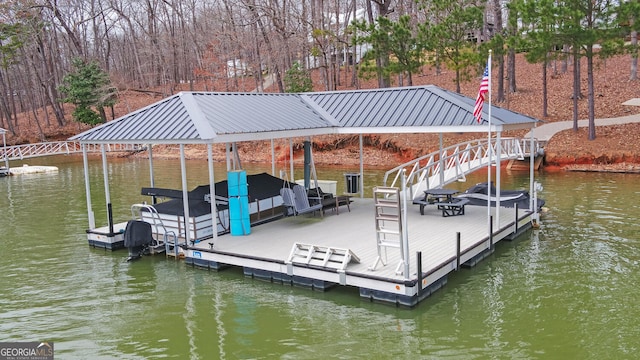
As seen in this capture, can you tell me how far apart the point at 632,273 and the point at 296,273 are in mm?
6307

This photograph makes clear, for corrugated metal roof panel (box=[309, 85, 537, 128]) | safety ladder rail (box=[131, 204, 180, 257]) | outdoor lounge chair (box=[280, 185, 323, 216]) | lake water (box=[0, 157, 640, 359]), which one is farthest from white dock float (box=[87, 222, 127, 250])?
corrugated metal roof panel (box=[309, 85, 537, 128])

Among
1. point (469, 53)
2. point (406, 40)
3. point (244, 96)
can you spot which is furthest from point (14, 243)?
point (469, 53)

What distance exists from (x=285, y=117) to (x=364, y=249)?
4523 millimetres

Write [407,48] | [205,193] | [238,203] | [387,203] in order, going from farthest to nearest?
[407,48] < [205,193] < [238,203] < [387,203]

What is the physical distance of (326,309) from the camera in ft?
28.9

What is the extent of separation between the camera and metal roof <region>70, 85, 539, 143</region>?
37.4ft

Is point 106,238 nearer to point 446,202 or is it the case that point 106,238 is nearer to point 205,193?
point 205,193

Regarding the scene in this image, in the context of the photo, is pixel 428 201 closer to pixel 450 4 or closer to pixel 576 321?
pixel 576 321

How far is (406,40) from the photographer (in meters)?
26.0

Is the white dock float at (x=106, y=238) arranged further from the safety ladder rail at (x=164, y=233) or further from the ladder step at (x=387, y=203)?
the ladder step at (x=387, y=203)

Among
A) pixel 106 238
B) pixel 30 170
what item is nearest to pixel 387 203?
pixel 106 238

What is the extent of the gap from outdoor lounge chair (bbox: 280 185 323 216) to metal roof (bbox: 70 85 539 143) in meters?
1.45

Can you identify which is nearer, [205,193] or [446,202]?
[205,193]

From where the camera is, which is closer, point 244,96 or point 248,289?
point 248,289
